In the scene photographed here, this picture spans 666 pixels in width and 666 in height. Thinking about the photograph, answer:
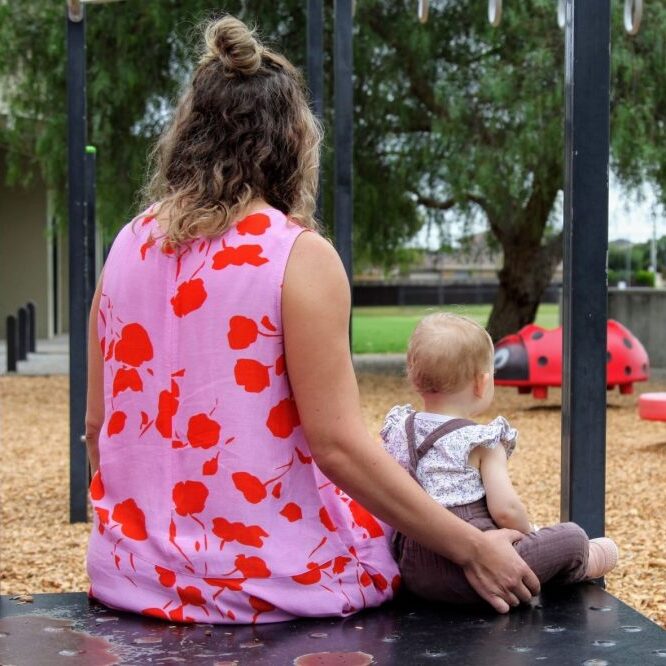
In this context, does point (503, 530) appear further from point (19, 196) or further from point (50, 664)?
point (19, 196)

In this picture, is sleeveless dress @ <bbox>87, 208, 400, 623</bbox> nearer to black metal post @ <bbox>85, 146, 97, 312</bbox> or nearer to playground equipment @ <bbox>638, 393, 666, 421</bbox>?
black metal post @ <bbox>85, 146, 97, 312</bbox>

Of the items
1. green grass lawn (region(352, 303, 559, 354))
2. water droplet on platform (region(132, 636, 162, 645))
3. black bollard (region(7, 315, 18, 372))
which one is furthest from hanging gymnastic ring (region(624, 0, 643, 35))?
black bollard (region(7, 315, 18, 372))

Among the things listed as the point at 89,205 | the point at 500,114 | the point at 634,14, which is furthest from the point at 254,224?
the point at 500,114

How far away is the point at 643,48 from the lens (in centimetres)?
1193

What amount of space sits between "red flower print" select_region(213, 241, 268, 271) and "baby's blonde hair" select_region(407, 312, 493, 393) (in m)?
0.43

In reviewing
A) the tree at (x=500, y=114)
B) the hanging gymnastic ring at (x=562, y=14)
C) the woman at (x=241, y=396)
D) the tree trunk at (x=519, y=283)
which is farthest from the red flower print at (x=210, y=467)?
the tree trunk at (x=519, y=283)

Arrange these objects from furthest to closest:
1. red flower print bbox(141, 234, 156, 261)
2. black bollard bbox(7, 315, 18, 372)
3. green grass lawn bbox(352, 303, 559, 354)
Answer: green grass lawn bbox(352, 303, 559, 354) < black bollard bbox(7, 315, 18, 372) < red flower print bbox(141, 234, 156, 261)

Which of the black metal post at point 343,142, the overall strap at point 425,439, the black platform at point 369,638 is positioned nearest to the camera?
the black platform at point 369,638

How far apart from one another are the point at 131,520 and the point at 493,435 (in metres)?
0.66

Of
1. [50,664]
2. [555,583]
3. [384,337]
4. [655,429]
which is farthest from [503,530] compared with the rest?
[384,337]

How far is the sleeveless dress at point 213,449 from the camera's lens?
1910mm

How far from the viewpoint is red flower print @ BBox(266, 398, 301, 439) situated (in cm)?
193

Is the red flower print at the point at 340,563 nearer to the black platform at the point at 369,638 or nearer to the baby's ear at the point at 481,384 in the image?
the black platform at the point at 369,638

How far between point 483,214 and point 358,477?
12493 millimetres
